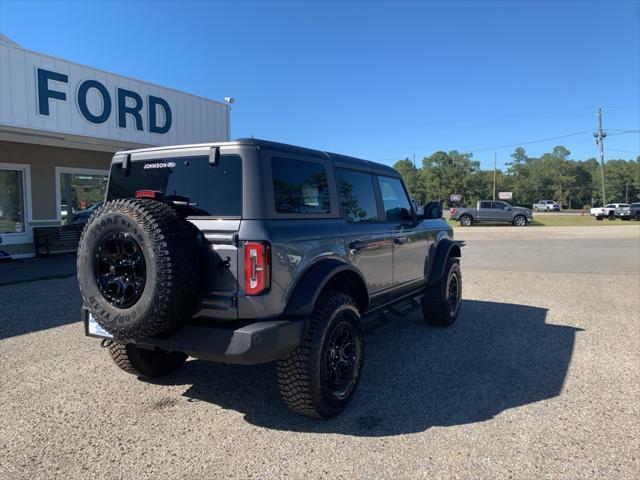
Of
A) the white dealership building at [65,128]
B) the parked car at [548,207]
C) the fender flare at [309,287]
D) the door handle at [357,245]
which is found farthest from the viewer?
the parked car at [548,207]

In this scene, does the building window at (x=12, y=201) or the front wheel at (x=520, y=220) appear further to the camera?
the front wheel at (x=520, y=220)

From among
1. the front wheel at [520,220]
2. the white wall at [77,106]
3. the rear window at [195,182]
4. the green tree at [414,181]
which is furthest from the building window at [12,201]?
the green tree at [414,181]

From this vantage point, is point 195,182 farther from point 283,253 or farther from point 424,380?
point 424,380

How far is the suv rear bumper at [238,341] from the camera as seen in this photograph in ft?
9.53

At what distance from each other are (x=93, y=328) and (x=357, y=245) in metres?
2.21

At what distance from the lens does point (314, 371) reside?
3234 mm

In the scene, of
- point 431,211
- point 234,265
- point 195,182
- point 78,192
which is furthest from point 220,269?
point 78,192

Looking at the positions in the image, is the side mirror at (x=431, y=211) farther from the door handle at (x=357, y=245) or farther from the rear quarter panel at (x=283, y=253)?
the rear quarter panel at (x=283, y=253)

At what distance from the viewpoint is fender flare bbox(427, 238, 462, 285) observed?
18.7ft

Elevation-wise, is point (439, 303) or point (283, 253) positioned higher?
point (283, 253)

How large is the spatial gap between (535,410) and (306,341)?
1879mm

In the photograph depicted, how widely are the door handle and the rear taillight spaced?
1128mm

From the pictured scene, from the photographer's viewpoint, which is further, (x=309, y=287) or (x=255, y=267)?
(x=309, y=287)

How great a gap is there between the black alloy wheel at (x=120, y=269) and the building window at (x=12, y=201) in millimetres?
10777
